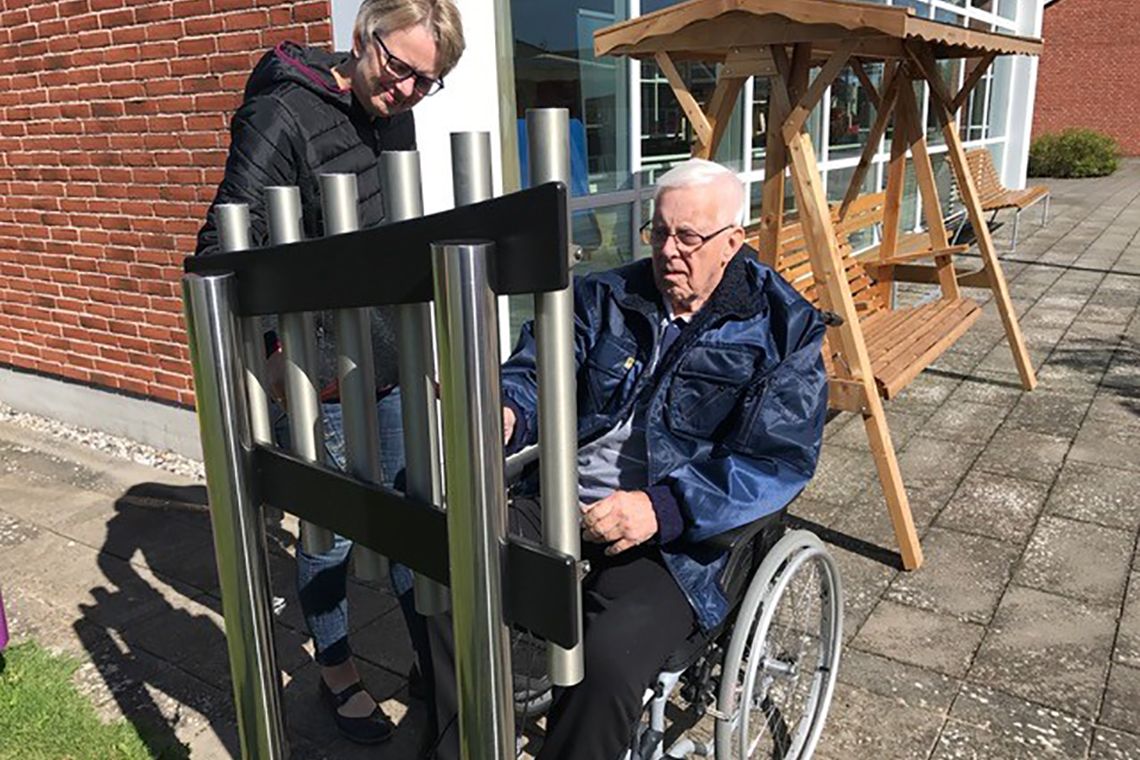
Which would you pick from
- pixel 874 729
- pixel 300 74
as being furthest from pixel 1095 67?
pixel 300 74

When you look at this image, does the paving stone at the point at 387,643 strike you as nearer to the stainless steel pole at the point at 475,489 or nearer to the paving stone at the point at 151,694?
the paving stone at the point at 151,694

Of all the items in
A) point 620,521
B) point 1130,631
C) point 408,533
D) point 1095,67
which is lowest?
point 1130,631

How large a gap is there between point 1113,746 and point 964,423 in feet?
8.52

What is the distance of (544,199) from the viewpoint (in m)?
0.96

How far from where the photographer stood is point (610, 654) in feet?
5.79

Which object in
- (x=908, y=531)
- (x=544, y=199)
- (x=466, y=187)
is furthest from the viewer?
(x=908, y=531)

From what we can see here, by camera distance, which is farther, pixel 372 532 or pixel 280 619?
pixel 280 619

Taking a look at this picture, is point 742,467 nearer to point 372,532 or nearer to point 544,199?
point 372,532

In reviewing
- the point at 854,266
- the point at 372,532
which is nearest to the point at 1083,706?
the point at 372,532

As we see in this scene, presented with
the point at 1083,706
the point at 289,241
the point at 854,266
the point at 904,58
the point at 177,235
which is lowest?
the point at 1083,706

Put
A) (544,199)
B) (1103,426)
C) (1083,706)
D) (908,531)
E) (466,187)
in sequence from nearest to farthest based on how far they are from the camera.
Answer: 1. (544,199)
2. (466,187)
3. (1083,706)
4. (908,531)
5. (1103,426)

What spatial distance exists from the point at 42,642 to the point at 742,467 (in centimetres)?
239

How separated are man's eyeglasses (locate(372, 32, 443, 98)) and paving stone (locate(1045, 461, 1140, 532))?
301 cm

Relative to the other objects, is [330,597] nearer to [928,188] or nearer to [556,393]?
[556,393]
